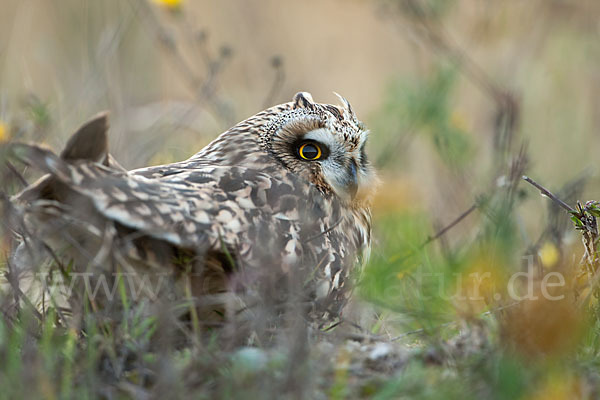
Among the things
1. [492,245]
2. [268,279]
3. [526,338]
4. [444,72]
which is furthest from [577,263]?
[444,72]

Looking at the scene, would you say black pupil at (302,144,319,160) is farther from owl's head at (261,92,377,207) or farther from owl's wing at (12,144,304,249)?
owl's wing at (12,144,304,249)

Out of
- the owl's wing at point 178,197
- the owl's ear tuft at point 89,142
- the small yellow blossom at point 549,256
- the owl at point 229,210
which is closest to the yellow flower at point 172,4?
the owl at point 229,210

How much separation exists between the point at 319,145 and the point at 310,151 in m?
0.06

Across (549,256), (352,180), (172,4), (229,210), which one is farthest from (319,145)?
(172,4)

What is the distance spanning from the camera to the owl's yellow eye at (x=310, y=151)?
394cm

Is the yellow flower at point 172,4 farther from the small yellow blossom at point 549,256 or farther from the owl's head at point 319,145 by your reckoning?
the small yellow blossom at point 549,256

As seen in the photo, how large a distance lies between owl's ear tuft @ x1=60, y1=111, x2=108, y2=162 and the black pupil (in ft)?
4.31

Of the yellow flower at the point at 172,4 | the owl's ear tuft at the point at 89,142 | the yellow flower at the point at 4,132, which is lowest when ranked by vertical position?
the owl's ear tuft at the point at 89,142

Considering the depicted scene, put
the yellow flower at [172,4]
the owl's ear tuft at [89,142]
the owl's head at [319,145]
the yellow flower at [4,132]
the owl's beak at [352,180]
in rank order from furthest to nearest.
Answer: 1. the yellow flower at [172,4]
2. the yellow flower at [4,132]
3. the owl's beak at [352,180]
4. the owl's head at [319,145]
5. the owl's ear tuft at [89,142]

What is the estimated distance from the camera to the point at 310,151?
13.0 ft

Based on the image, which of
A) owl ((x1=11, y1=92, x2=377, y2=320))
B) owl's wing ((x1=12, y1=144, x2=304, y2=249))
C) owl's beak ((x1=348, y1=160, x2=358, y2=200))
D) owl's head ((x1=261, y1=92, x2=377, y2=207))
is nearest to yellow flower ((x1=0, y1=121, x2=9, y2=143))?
owl ((x1=11, y1=92, x2=377, y2=320))

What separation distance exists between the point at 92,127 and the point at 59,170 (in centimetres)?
19

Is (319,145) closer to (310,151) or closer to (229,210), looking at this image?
(310,151)

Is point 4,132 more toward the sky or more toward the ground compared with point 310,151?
more toward the ground
